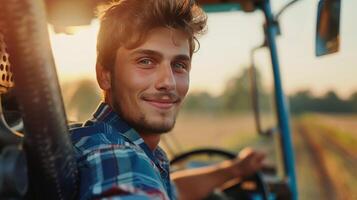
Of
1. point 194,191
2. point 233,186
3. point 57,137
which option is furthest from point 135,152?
point 233,186

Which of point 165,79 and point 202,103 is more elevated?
point 165,79

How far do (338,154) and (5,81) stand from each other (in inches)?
856

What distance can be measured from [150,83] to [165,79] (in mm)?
49

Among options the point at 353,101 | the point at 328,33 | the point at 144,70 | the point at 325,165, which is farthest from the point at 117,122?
the point at 353,101

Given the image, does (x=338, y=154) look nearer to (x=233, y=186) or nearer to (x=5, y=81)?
(x=233, y=186)

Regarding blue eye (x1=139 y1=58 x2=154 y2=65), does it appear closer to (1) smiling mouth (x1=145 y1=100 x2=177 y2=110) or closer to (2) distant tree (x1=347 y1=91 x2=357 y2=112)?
(1) smiling mouth (x1=145 y1=100 x2=177 y2=110)

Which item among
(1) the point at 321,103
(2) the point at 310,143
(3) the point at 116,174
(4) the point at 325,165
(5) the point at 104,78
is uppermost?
(5) the point at 104,78

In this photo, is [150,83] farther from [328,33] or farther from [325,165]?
[325,165]

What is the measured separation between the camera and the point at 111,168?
1.18m

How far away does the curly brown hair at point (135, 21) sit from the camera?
173cm

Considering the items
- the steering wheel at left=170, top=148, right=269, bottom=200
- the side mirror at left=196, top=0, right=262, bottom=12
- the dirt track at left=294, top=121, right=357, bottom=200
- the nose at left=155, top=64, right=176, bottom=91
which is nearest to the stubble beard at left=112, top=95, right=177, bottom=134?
the nose at left=155, top=64, right=176, bottom=91

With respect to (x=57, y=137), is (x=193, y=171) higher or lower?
lower

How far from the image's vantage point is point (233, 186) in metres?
3.44

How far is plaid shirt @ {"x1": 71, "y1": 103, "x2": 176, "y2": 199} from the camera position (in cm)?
111
